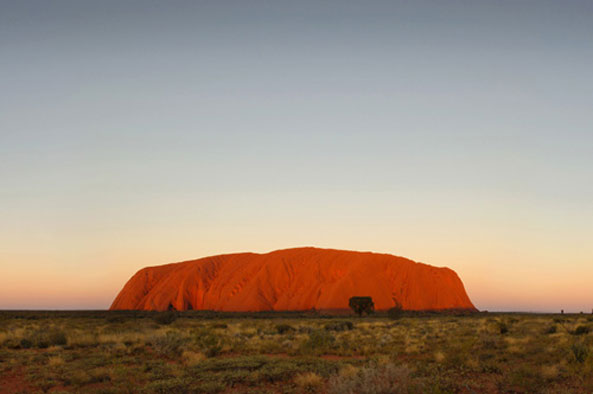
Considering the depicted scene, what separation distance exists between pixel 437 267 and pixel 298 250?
28290 mm

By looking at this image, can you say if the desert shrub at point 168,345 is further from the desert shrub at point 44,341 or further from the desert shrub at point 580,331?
the desert shrub at point 580,331

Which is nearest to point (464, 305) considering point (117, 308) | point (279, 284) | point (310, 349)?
point (279, 284)

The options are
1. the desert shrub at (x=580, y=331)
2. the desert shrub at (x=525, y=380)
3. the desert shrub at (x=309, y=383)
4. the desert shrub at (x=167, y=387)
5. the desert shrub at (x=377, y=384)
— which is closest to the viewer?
the desert shrub at (x=377, y=384)

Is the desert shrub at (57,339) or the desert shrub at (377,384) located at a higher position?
the desert shrub at (377,384)

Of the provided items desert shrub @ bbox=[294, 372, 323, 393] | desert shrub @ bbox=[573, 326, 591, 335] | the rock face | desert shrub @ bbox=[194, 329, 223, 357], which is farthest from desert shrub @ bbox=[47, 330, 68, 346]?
Answer: the rock face

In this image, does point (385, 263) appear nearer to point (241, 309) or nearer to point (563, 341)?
point (241, 309)

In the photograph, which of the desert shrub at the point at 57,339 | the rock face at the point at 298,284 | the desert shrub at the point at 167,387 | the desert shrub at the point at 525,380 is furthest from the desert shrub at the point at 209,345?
the rock face at the point at 298,284

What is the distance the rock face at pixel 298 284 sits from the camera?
79.4 meters

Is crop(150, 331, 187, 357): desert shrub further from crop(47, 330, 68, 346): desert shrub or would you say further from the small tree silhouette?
the small tree silhouette

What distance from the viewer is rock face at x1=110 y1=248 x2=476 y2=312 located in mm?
79375

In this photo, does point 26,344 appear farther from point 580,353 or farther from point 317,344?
point 580,353

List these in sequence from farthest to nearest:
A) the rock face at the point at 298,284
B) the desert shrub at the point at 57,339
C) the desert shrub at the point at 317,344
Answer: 1. the rock face at the point at 298,284
2. the desert shrub at the point at 57,339
3. the desert shrub at the point at 317,344

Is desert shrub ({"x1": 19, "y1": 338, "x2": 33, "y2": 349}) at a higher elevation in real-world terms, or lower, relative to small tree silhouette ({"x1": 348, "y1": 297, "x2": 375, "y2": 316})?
higher

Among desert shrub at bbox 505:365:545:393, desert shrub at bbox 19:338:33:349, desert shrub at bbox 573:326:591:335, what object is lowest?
desert shrub at bbox 19:338:33:349
